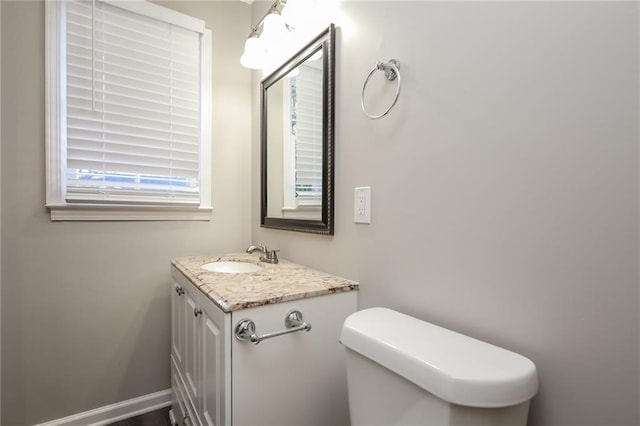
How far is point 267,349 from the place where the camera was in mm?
901

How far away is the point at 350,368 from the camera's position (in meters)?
0.79

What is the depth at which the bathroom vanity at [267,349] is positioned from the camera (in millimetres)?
854

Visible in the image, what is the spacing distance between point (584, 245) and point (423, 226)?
1.18ft

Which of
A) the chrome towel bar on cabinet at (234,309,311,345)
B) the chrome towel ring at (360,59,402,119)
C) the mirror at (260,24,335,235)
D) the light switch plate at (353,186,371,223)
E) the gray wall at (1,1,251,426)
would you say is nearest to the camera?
the chrome towel bar on cabinet at (234,309,311,345)

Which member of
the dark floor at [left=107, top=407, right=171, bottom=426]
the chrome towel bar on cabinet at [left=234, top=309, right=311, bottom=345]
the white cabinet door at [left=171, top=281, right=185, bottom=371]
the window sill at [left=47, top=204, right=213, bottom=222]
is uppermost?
the window sill at [left=47, top=204, right=213, bottom=222]

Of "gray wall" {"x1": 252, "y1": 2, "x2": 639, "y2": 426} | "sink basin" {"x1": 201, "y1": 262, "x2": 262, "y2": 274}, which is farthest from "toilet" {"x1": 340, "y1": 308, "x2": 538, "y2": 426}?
"sink basin" {"x1": 201, "y1": 262, "x2": 262, "y2": 274}

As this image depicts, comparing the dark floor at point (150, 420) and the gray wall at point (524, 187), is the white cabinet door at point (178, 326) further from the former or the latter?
the gray wall at point (524, 187)

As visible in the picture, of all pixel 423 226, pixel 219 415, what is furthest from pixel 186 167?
pixel 423 226

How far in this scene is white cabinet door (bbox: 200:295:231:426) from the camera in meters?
0.84

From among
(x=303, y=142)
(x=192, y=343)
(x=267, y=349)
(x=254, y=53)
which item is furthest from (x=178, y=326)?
(x=254, y=53)

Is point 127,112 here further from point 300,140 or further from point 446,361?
point 446,361

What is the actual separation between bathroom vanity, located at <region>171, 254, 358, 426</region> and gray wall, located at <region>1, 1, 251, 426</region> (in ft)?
1.98

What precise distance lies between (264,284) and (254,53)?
1.17m

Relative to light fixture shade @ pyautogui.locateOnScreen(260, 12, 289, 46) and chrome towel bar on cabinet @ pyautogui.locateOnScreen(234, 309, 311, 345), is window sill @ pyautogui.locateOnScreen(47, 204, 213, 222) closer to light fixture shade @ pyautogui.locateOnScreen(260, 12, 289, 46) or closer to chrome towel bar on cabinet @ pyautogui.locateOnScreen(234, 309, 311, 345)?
light fixture shade @ pyautogui.locateOnScreen(260, 12, 289, 46)
